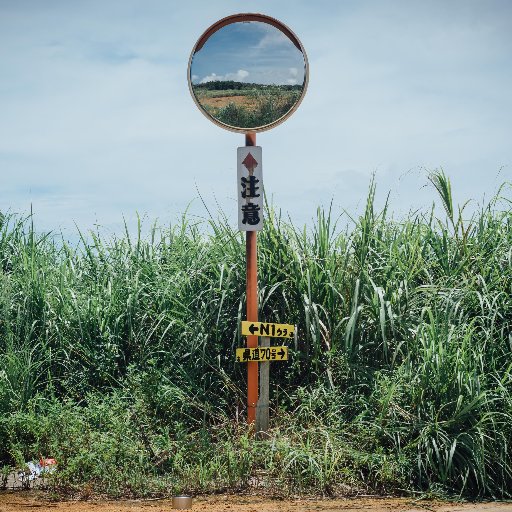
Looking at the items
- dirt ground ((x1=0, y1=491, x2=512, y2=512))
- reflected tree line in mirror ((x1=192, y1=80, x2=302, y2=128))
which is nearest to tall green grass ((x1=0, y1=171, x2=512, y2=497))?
dirt ground ((x1=0, y1=491, x2=512, y2=512))

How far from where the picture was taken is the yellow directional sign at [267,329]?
7.41 metres

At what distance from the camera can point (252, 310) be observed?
24.7 feet

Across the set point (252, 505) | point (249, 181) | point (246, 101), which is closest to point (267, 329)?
point (249, 181)

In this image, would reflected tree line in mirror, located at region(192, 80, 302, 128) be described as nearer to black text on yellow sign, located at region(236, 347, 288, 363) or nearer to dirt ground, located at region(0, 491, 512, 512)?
black text on yellow sign, located at region(236, 347, 288, 363)

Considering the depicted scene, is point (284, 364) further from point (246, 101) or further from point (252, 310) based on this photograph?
point (246, 101)

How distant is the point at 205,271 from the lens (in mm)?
8594

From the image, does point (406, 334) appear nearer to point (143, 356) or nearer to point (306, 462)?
point (306, 462)

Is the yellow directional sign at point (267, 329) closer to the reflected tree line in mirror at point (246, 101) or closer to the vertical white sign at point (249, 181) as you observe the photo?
the vertical white sign at point (249, 181)

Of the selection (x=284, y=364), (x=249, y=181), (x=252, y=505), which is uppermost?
(x=249, y=181)

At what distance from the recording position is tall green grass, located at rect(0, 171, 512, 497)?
6609 millimetres

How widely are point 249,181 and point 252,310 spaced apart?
120 cm

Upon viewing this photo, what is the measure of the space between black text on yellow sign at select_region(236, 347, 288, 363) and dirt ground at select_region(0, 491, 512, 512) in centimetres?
152

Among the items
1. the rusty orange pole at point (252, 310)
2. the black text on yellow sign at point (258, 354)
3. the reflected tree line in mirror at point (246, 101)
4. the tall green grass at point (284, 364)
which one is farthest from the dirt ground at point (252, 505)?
the reflected tree line in mirror at point (246, 101)

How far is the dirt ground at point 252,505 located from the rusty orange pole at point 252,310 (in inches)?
52.2
